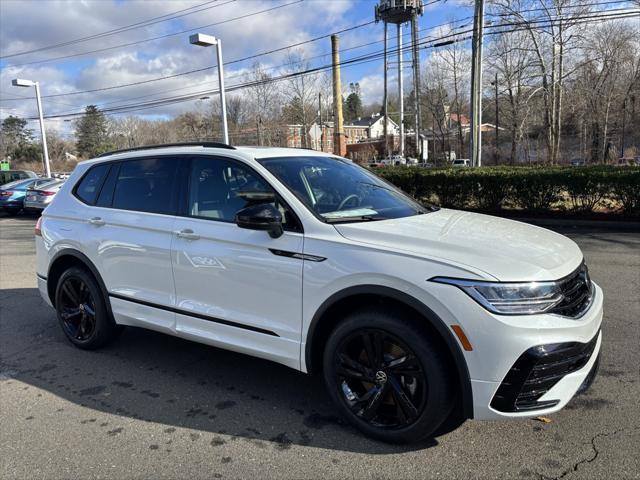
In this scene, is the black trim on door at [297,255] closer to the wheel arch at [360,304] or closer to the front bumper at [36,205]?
the wheel arch at [360,304]

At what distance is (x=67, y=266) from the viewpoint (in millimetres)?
4770

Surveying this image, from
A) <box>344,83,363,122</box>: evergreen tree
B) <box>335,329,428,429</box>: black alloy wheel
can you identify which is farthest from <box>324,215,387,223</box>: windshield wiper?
<box>344,83,363,122</box>: evergreen tree

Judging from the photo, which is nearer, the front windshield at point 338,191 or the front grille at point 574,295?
the front grille at point 574,295

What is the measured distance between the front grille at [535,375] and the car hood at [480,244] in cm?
37

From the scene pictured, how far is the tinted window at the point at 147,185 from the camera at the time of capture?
13.1ft

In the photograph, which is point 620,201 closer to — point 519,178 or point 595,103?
point 519,178

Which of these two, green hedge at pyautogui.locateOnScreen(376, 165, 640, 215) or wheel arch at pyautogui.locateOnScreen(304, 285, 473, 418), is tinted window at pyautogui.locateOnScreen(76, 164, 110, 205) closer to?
wheel arch at pyautogui.locateOnScreen(304, 285, 473, 418)

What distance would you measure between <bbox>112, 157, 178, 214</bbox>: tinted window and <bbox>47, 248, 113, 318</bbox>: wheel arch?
0.59 meters

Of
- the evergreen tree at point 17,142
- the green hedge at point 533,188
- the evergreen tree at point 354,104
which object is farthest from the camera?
the evergreen tree at point 354,104

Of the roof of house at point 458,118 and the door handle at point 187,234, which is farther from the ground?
the roof of house at point 458,118

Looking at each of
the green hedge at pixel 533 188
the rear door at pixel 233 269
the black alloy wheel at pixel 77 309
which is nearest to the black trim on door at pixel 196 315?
the rear door at pixel 233 269

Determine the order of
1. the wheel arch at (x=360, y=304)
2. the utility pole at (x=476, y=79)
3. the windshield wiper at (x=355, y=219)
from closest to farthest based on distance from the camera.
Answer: the wheel arch at (x=360, y=304) → the windshield wiper at (x=355, y=219) → the utility pole at (x=476, y=79)

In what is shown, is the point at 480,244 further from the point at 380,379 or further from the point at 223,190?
the point at 223,190

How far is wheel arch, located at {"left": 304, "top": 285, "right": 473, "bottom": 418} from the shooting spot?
262 cm
